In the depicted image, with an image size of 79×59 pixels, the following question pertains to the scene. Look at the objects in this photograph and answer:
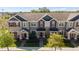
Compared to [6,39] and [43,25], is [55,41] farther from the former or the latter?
[6,39]

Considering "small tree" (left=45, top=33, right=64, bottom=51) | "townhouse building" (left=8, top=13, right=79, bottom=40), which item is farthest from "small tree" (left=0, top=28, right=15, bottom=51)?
"small tree" (left=45, top=33, right=64, bottom=51)

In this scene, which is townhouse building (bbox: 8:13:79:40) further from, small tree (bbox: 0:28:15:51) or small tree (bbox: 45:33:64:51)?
small tree (bbox: 0:28:15:51)

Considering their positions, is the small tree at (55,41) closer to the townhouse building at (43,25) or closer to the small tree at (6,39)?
the townhouse building at (43,25)

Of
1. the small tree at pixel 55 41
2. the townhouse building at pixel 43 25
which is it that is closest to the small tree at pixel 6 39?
the townhouse building at pixel 43 25

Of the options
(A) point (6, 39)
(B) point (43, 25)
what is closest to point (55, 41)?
(B) point (43, 25)

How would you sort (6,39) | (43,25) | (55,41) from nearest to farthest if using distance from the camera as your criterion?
(6,39) < (55,41) < (43,25)
